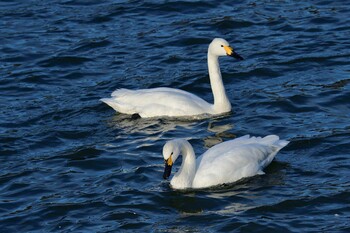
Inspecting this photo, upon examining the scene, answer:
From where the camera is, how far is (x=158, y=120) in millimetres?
15938

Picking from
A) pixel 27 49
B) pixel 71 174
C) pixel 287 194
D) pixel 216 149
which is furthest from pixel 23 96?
pixel 287 194

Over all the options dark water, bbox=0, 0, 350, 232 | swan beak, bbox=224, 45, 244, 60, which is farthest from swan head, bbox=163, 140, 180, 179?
swan beak, bbox=224, 45, 244, 60

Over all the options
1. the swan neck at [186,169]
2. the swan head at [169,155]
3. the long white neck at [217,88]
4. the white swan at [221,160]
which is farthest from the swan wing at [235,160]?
the long white neck at [217,88]

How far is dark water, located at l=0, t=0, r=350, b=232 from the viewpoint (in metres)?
12.4

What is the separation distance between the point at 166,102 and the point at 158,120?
→ 313 mm

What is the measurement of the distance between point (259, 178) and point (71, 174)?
2.54m

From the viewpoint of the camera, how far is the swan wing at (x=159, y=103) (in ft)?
52.0

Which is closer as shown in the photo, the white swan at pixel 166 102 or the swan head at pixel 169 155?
the swan head at pixel 169 155

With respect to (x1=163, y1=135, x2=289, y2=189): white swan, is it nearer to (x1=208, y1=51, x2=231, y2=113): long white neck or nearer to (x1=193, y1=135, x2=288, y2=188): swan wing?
(x1=193, y1=135, x2=288, y2=188): swan wing

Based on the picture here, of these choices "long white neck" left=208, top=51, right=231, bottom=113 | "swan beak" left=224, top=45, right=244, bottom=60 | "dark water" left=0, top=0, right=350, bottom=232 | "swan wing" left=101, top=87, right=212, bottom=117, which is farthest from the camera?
"swan beak" left=224, top=45, right=244, bottom=60

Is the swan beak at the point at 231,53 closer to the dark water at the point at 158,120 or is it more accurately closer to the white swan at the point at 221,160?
the dark water at the point at 158,120

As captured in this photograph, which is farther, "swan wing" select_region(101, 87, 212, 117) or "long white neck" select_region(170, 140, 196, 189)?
"swan wing" select_region(101, 87, 212, 117)

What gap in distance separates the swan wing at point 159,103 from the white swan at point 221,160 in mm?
2242

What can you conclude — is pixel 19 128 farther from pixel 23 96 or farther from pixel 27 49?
pixel 27 49
